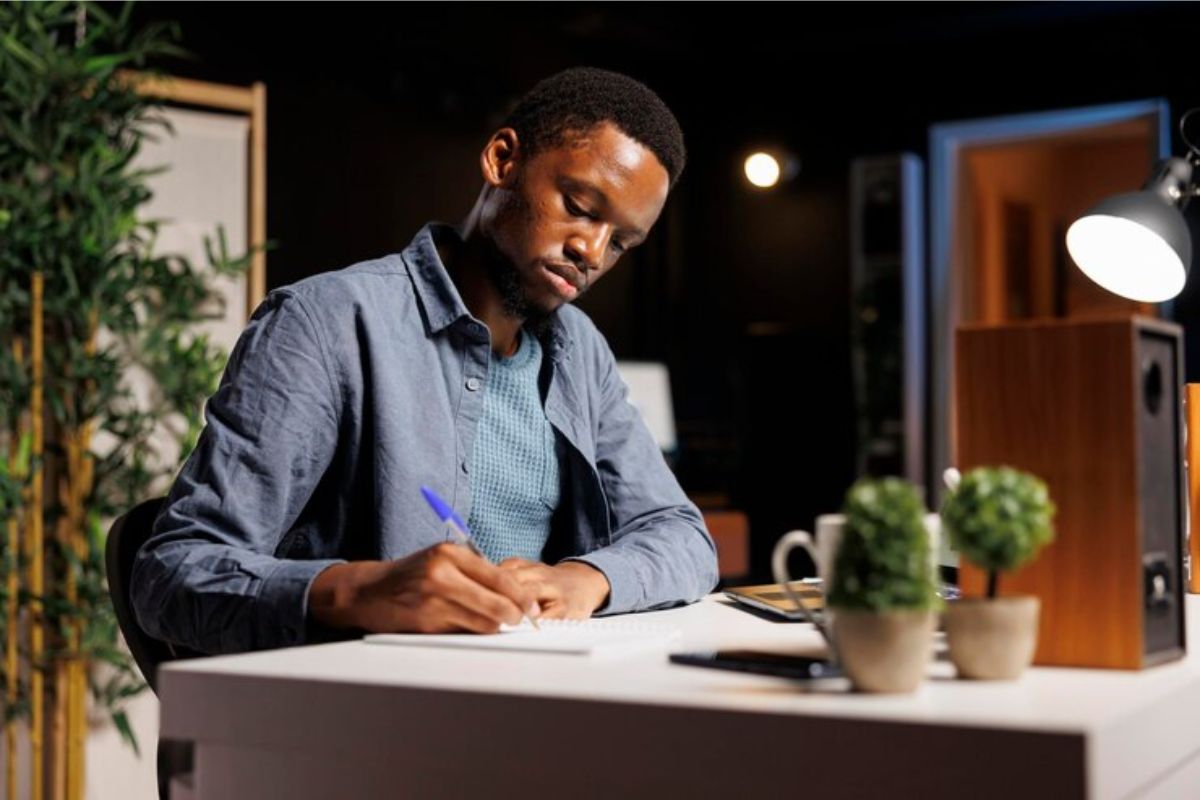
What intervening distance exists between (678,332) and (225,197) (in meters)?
3.55

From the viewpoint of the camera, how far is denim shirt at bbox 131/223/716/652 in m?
1.53

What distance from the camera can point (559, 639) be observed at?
50.1 inches

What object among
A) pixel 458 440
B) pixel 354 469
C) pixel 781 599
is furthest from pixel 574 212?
pixel 781 599

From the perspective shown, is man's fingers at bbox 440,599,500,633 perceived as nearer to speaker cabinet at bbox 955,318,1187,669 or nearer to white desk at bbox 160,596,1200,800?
white desk at bbox 160,596,1200,800

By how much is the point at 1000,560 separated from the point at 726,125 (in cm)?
701

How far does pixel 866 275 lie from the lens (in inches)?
290

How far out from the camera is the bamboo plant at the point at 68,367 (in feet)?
12.9

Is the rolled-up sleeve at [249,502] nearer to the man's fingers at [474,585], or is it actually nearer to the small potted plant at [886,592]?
the man's fingers at [474,585]

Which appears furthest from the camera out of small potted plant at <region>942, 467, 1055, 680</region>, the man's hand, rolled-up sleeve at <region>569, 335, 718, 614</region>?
rolled-up sleeve at <region>569, 335, 718, 614</region>

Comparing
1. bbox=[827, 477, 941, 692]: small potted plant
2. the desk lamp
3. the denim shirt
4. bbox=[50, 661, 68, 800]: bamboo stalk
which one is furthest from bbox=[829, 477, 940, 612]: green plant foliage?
bbox=[50, 661, 68, 800]: bamboo stalk

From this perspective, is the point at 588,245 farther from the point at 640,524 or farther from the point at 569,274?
the point at 640,524

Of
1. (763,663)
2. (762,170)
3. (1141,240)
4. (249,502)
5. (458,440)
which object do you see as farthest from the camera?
(762,170)

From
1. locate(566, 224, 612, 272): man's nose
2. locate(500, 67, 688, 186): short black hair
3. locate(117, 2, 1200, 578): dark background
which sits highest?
locate(117, 2, 1200, 578): dark background

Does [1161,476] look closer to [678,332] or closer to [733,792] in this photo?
[733,792]
